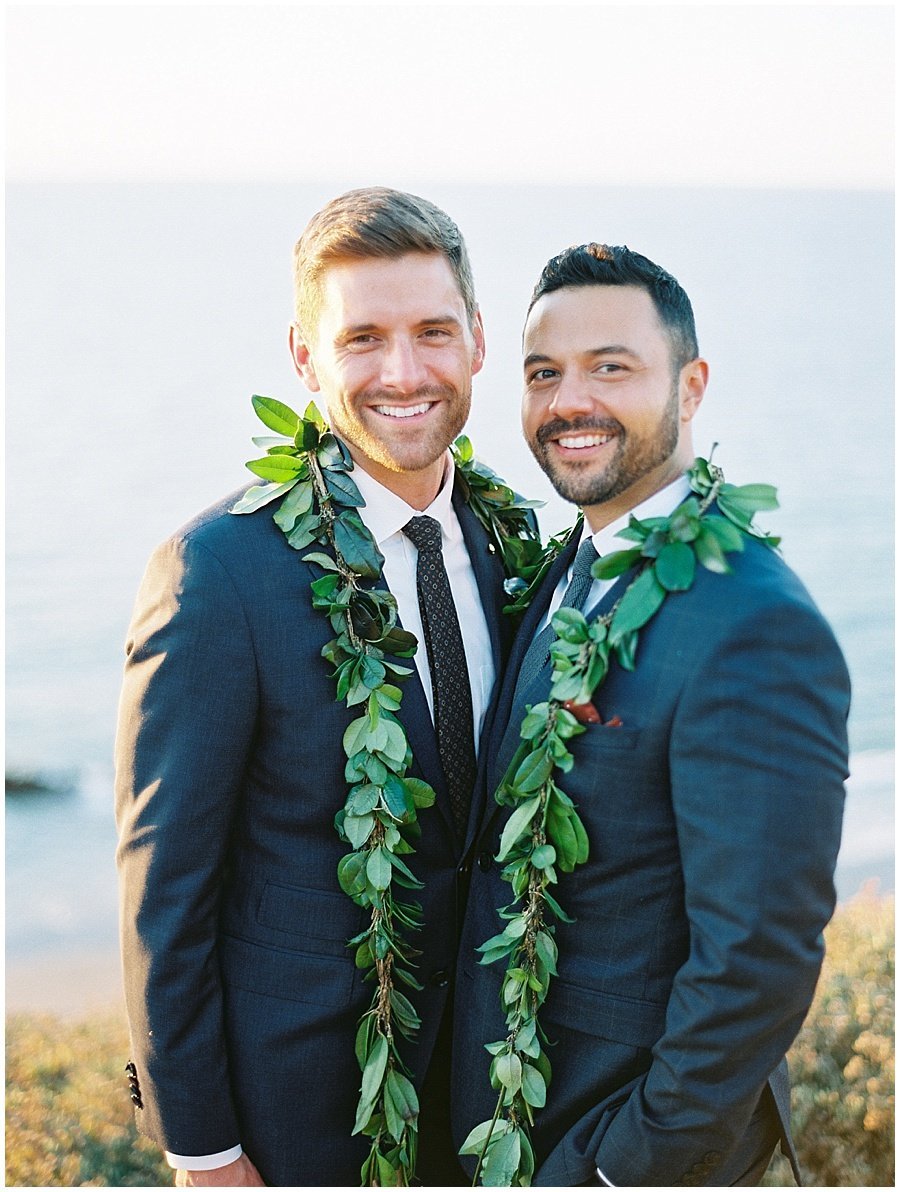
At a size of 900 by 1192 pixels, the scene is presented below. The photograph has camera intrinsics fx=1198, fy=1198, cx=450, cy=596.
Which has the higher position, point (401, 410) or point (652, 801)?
point (401, 410)

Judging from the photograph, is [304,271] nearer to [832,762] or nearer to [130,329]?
[832,762]

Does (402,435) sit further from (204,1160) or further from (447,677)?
(204,1160)

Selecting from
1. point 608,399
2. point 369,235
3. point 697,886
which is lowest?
point 697,886

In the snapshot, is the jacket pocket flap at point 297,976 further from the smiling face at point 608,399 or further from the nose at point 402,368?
the nose at point 402,368

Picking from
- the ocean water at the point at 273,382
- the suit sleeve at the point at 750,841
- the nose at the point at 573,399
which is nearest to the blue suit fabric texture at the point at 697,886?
the suit sleeve at the point at 750,841

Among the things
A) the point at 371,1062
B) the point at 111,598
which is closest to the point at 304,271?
the point at 371,1062

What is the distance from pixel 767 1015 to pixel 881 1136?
239 centimetres

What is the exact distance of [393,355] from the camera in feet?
7.86

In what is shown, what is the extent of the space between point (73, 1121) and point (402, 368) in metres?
3.07

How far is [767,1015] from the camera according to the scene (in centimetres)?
193

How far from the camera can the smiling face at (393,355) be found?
2.39 meters

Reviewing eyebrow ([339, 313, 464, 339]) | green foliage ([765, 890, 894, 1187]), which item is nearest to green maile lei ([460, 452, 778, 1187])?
eyebrow ([339, 313, 464, 339])

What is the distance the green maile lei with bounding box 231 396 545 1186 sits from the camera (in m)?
2.22

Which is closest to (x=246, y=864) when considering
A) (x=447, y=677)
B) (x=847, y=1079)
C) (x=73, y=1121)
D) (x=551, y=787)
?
(x=447, y=677)
